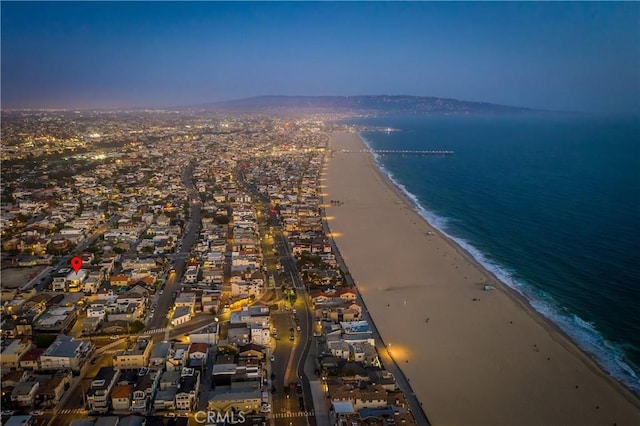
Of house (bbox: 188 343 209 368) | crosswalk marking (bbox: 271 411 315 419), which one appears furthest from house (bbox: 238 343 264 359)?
crosswalk marking (bbox: 271 411 315 419)

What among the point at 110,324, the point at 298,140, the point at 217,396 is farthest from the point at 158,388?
the point at 298,140

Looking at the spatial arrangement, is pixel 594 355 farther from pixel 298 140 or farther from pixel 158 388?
pixel 298 140

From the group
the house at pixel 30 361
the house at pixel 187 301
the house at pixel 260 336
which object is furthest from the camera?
the house at pixel 187 301

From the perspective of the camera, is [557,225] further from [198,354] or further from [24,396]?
[24,396]

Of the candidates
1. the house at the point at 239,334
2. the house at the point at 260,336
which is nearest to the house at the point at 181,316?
the house at the point at 239,334

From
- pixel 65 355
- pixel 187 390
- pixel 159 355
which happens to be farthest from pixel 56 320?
pixel 187 390

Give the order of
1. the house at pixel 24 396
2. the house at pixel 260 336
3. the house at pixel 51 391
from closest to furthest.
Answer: the house at pixel 24 396
the house at pixel 51 391
the house at pixel 260 336

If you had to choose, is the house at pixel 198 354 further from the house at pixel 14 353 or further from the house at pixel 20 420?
the house at pixel 14 353

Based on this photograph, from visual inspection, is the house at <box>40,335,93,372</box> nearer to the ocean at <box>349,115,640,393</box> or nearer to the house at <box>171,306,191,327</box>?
the house at <box>171,306,191,327</box>
